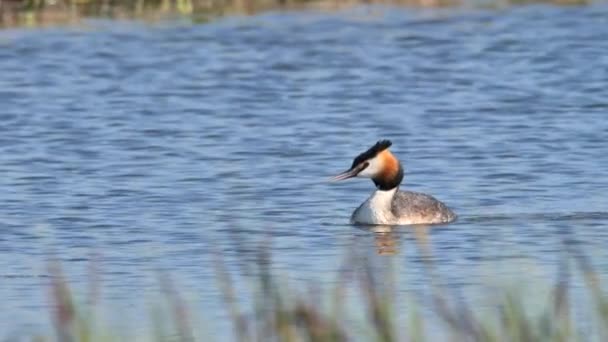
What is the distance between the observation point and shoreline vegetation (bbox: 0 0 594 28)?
26000 mm

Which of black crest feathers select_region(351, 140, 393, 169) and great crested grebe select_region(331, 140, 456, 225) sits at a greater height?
black crest feathers select_region(351, 140, 393, 169)

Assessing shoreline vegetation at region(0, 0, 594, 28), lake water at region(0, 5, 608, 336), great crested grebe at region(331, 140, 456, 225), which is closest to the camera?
lake water at region(0, 5, 608, 336)

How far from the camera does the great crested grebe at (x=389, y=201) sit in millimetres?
12992

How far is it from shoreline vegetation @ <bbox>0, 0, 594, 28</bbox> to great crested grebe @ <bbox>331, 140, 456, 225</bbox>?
513 inches

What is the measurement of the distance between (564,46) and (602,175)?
9730 mm

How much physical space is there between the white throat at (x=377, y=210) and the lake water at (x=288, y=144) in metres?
0.15

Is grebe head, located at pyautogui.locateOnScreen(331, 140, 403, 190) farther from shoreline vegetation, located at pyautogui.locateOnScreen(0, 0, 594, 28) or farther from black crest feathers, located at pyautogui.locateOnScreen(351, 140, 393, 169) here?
shoreline vegetation, located at pyautogui.locateOnScreen(0, 0, 594, 28)

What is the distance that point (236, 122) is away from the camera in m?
19.5

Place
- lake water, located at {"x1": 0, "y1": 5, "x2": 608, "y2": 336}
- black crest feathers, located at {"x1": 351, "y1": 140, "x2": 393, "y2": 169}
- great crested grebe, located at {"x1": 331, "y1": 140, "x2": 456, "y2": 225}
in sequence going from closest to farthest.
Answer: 1. lake water, located at {"x1": 0, "y1": 5, "x2": 608, "y2": 336}
2. great crested grebe, located at {"x1": 331, "y1": 140, "x2": 456, "y2": 225}
3. black crest feathers, located at {"x1": 351, "y1": 140, "x2": 393, "y2": 169}

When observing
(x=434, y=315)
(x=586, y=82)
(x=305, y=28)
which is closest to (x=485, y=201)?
(x=434, y=315)

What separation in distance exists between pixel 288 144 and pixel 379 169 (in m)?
4.30

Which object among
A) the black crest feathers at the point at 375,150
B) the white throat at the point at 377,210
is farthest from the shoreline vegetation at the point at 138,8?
the white throat at the point at 377,210

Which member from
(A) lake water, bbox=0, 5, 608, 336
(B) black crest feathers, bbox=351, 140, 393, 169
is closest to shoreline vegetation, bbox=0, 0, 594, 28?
(A) lake water, bbox=0, 5, 608, 336

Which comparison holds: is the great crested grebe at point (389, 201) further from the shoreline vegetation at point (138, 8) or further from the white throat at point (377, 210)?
the shoreline vegetation at point (138, 8)
